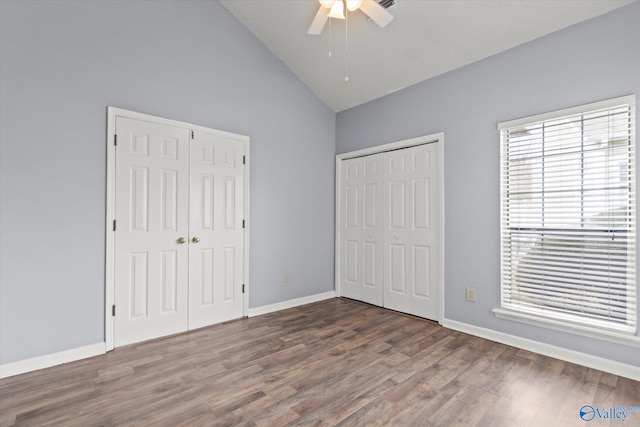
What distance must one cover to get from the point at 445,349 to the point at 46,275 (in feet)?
11.5

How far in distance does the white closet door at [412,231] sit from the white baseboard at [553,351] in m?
0.39

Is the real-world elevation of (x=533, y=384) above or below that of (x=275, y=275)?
below

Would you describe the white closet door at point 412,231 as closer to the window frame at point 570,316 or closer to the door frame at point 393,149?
the door frame at point 393,149

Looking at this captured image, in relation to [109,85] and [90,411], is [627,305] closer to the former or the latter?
[90,411]

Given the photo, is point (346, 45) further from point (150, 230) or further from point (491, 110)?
point (150, 230)

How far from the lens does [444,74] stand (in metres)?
3.64

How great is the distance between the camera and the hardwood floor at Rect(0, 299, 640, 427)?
6.32 ft

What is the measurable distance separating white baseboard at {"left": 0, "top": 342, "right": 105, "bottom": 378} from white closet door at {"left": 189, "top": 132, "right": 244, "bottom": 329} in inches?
34.6

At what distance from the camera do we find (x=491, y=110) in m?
3.25

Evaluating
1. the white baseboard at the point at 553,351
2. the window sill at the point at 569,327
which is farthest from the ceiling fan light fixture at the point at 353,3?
the white baseboard at the point at 553,351

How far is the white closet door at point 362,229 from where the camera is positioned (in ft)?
14.3

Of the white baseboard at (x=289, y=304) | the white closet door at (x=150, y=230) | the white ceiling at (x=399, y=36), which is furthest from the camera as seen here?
the white baseboard at (x=289, y=304)

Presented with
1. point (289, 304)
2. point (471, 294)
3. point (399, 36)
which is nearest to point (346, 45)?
point (399, 36)

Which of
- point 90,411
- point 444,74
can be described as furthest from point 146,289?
point 444,74
